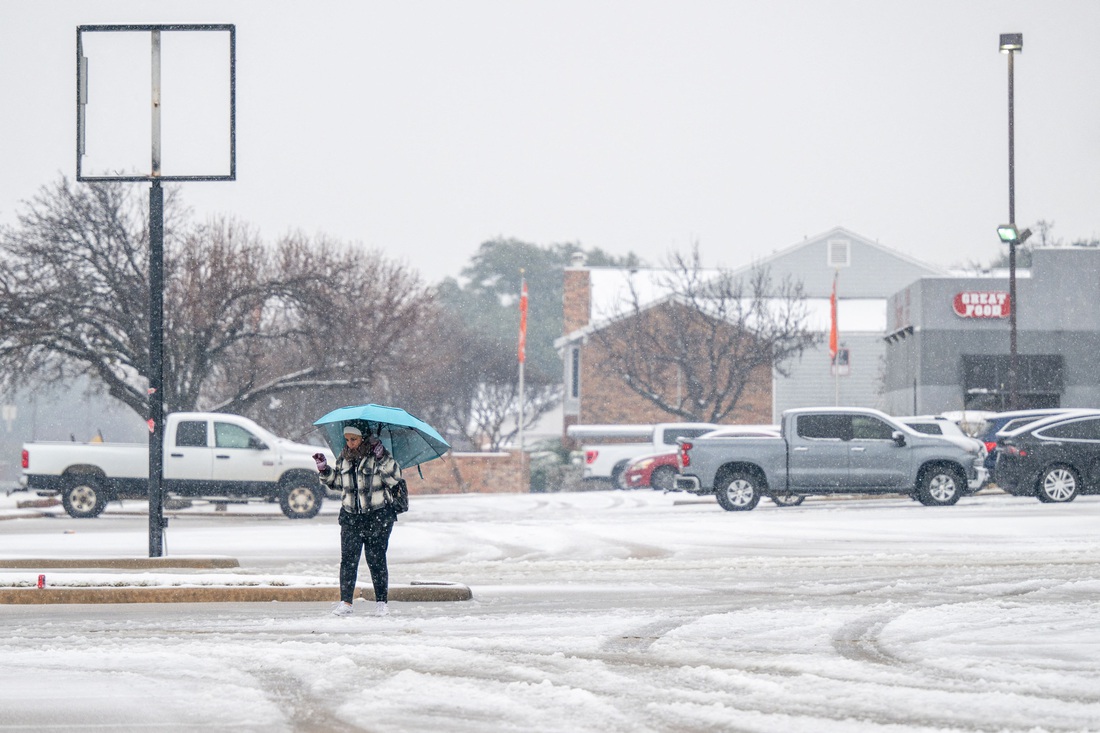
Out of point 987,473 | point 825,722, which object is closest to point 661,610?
point 825,722

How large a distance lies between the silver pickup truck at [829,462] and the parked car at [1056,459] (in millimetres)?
813

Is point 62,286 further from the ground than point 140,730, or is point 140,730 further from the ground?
point 62,286

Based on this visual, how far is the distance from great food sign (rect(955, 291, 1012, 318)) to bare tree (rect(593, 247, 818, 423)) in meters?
12.7

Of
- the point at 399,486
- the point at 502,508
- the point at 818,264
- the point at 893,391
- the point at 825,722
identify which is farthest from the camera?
the point at 818,264

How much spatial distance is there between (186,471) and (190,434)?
68 centimetres

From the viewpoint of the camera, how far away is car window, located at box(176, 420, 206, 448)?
2811 cm

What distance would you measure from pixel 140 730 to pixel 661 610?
572 centimetres

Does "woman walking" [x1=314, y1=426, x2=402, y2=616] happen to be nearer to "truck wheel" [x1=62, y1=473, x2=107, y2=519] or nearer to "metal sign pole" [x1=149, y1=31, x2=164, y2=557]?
"metal sign pole" [x1=149, y1=31, x2=164, y2=557]

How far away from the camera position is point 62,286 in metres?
38.3

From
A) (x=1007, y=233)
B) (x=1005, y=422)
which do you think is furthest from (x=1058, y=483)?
(x=1007, y=233)

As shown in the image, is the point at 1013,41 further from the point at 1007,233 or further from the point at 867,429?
the point at 867,429

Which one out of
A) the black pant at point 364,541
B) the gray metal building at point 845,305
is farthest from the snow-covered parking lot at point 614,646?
the gray metal building at point 845,305

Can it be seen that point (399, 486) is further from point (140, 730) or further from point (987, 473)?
point (987, 473)

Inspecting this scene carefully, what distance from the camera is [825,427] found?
89.8 ft
